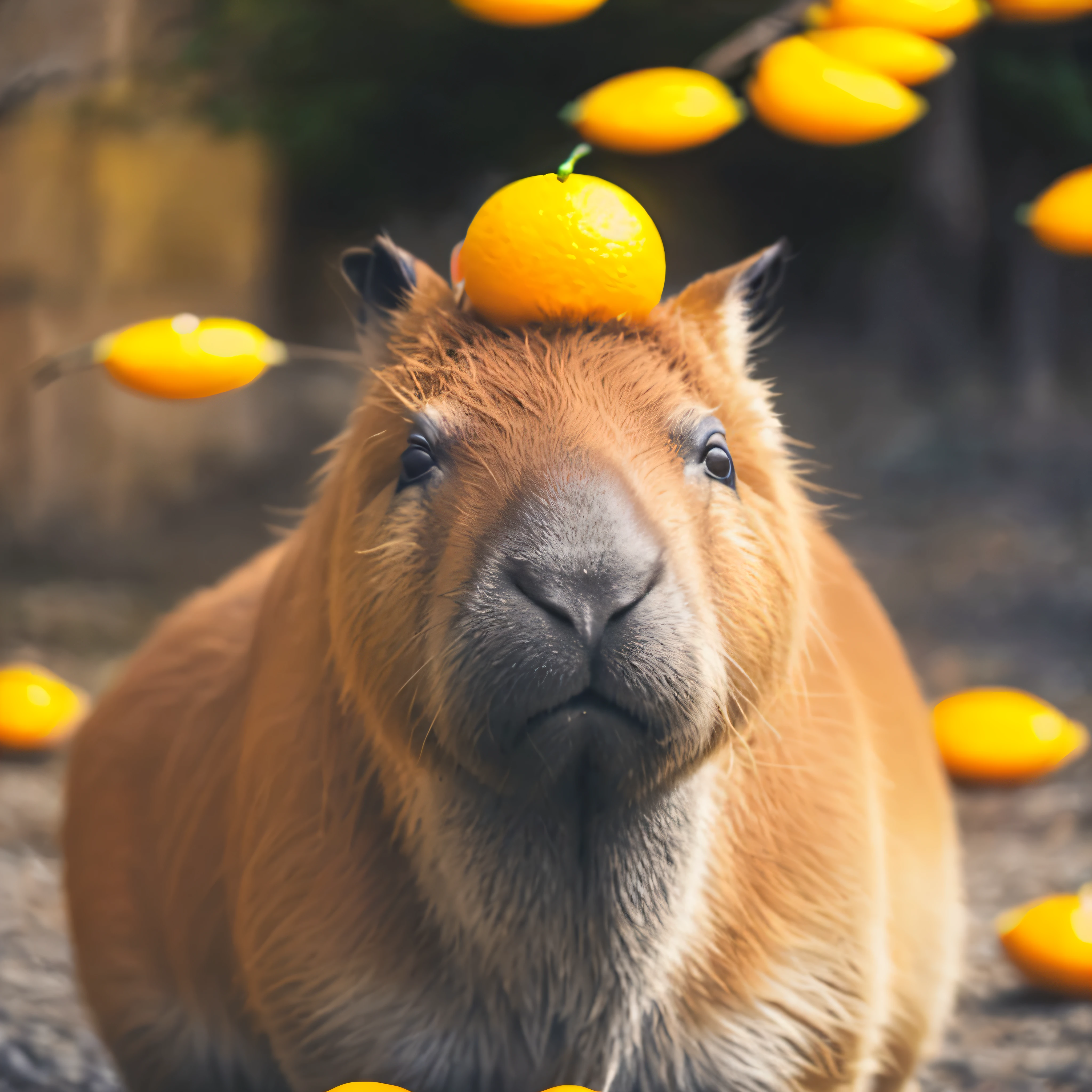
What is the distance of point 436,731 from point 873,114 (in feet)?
4.35

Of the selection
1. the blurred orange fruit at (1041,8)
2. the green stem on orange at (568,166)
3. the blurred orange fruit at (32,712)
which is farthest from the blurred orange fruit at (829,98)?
the blurred orange fruit at (32,712)

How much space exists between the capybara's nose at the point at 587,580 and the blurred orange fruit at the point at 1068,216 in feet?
4.34

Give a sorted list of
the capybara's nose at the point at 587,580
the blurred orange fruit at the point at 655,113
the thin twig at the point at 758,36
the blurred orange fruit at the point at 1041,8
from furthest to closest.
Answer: the thin twig at the point at 758,36 < the blurred orange fruit at the point at 1041,8 < the blurred orange fruit at the point at 655,113 < the capybara's nose at the point at 587,580

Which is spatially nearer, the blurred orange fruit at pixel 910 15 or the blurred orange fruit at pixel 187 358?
the blurred orange fruit at pixel 187 358

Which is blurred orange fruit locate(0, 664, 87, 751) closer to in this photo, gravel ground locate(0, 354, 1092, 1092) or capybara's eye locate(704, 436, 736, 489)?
gravel ground locate(0, 354, 1092, 1092)

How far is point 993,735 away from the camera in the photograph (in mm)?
2791

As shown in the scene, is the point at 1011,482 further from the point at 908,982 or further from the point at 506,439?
the point at 506,439

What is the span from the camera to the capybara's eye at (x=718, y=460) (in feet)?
4.75

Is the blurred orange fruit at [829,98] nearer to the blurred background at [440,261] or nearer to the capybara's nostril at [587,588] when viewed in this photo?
the capybara's nostril at [587,588]

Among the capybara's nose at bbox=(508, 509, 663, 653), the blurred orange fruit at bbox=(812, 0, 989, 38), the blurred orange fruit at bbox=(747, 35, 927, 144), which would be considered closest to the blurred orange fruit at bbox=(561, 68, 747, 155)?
the blurred orange fruit at bbox=(747, 35, 927, 144)

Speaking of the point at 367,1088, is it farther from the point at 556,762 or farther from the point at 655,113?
the point at 655,113

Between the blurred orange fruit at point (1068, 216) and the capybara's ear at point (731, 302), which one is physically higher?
the blurred orange fruit at point (1068, 216)

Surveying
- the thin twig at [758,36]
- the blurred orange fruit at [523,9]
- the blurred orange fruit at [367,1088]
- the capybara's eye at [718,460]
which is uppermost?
the thin twig at [758,36]

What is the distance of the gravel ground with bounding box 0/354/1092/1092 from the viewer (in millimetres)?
2359
